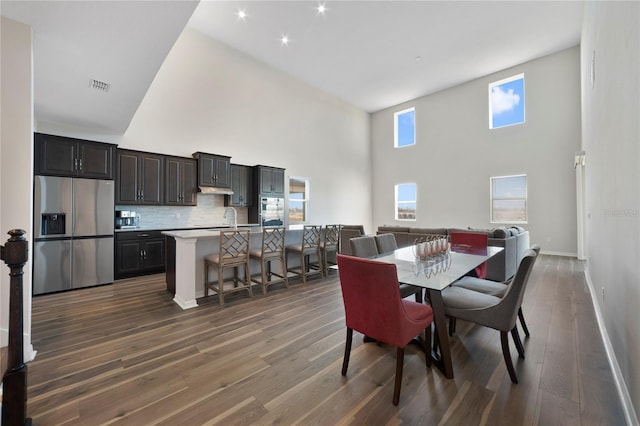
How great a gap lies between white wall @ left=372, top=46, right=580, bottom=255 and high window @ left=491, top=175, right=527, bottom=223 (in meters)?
0.15

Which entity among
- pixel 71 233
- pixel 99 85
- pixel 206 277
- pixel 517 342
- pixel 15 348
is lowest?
pixel 517 342

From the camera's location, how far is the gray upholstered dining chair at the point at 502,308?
1.73 m

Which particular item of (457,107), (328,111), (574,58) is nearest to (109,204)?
(328,111)

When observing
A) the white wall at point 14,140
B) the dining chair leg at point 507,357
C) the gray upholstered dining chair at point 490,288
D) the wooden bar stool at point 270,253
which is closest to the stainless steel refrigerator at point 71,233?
the white wall at point 14,140

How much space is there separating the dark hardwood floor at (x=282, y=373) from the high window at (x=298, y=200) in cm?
471

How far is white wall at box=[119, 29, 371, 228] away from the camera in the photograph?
5.39 metres

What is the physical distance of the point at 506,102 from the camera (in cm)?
735

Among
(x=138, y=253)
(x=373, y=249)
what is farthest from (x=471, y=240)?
(x=138, y=253)

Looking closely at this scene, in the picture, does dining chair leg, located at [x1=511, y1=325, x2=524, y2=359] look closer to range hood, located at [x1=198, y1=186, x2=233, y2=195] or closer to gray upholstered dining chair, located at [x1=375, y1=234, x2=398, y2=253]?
gray upholstered dining chair, located at [x1=375, y1=234, x2=398, y2=253]

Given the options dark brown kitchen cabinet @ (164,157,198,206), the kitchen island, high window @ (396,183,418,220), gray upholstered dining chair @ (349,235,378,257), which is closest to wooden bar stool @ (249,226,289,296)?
the kitchen island

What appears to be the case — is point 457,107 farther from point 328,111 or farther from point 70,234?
point 70,234

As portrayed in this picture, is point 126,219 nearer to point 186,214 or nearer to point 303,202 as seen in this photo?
point 186,214

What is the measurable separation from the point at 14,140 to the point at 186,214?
3.65 metres

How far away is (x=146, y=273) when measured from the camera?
4715mm
